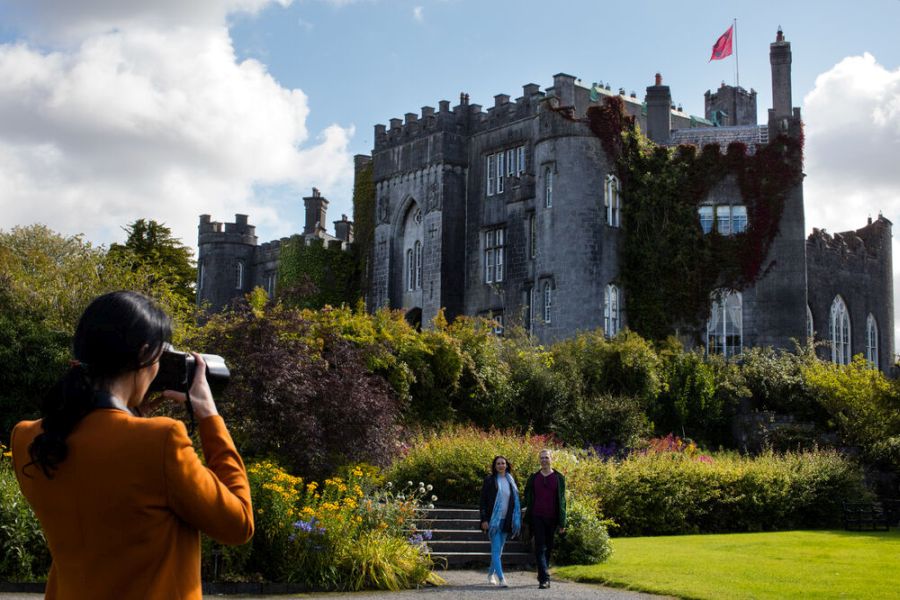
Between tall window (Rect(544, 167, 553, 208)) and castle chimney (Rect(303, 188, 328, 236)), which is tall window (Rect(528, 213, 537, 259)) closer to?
tall window (Rect(544, 167, 553, 208))

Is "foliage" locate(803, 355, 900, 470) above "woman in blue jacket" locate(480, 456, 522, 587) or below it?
above

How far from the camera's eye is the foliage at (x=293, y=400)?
1602cm

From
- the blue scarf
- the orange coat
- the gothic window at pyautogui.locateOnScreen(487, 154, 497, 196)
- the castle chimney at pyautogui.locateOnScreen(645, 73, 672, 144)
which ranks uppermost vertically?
the castle chimney at pyautogui.locateOnScreen(645, 73, 672, 144)

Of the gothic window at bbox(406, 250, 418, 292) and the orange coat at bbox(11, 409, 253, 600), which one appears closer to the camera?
the orange coat at bbox(11, 409, 253, 600)

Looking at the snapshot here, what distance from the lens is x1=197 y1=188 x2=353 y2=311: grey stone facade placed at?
164ft

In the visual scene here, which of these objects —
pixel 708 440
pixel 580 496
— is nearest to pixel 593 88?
pixel 708 440

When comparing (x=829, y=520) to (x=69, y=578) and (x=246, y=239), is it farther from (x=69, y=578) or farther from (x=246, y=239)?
(x=246, y=239)

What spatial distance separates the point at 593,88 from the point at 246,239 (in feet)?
60.7

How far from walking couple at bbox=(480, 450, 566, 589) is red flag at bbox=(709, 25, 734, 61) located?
29.1 metres

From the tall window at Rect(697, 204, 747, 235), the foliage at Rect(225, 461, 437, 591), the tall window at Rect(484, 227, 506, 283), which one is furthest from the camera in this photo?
the tall window at Rect(484, 227, 506, 283)

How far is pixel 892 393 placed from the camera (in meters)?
24.4

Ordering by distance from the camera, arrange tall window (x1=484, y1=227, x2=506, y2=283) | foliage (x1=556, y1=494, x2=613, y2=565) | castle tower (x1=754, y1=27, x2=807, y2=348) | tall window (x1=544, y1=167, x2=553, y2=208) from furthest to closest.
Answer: tall window (x1=484, y1=227, x2=506, y2=283)
tall window (x1=544, y1=167, x2=553, y2=208)
castle tower (x1=754, y1=27, x2=807, y2=348)
foliage (x1=556, y1=494, x2=613, y2=565)

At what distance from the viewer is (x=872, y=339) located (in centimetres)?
4309

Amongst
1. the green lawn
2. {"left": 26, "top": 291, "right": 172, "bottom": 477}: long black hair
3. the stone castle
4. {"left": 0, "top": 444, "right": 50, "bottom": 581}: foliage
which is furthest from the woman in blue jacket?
the stone castle
